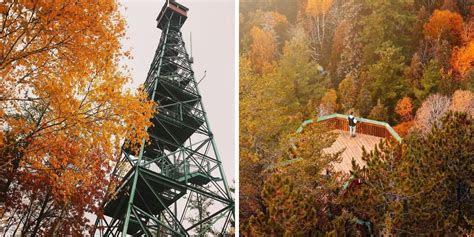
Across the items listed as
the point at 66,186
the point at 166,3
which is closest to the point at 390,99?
the point at 166,3

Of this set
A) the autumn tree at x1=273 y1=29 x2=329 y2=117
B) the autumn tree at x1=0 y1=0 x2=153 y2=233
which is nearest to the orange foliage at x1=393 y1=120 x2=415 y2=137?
the autumn tree at x1=273 y1=29 x2=329 y2=117

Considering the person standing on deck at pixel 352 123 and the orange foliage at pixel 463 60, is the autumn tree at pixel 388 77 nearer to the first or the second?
the person standing on deck at pixel 352 123

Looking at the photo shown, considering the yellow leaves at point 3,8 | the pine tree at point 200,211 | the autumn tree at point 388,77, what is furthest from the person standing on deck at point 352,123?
the yellow leaves at point 3,8

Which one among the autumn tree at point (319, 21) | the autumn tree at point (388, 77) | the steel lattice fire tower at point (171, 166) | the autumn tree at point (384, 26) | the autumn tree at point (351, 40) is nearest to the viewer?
the steel lattice fire tower at point (171, 166)

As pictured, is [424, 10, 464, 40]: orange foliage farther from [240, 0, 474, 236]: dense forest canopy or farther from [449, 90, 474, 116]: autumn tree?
[449, 90, 474, 116]: autumn tree

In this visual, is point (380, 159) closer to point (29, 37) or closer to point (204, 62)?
point (204, 62)
